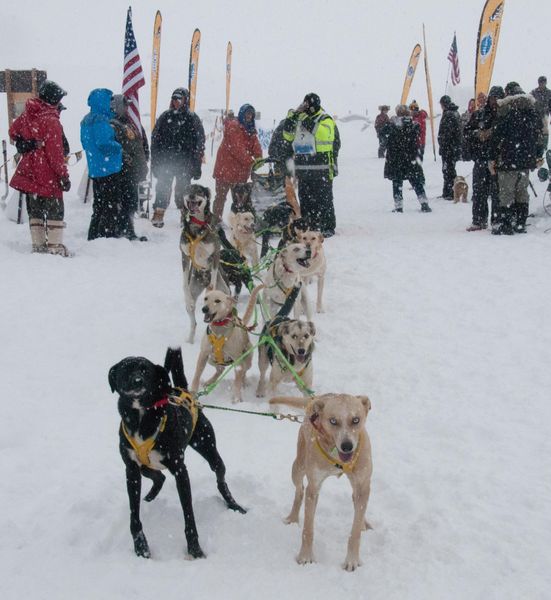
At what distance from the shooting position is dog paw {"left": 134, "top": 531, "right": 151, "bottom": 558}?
8.31 ft

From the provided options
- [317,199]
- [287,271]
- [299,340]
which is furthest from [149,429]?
[317,199]

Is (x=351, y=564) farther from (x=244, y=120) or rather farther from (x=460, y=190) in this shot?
(x=460, y=190)

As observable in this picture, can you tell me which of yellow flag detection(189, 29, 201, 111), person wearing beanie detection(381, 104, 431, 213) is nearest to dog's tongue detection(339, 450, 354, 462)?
person wearing beanie detection(381, 104, 431, 213)

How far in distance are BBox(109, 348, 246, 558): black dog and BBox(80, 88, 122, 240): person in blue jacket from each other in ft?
18.0

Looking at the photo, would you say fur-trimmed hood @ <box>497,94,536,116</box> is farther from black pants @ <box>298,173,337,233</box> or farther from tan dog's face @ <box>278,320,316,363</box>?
tan dog's face @ <box>278,320,316,363</box>

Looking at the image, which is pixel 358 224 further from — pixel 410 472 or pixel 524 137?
pixel 410 472

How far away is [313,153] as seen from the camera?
825cm

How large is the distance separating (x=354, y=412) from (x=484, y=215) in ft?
24.0

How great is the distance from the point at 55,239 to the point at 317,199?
12.1 ft

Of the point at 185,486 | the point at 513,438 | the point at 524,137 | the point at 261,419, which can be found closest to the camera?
the point at 185,486

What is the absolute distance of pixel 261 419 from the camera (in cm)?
380

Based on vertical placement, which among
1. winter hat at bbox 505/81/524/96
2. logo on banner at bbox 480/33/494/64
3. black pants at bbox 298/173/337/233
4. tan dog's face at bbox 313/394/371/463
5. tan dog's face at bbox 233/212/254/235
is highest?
logo on banner at bbox 480/33/494/64

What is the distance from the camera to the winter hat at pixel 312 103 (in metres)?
7.82

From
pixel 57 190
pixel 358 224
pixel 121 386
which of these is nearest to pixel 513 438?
pixel 121 386
